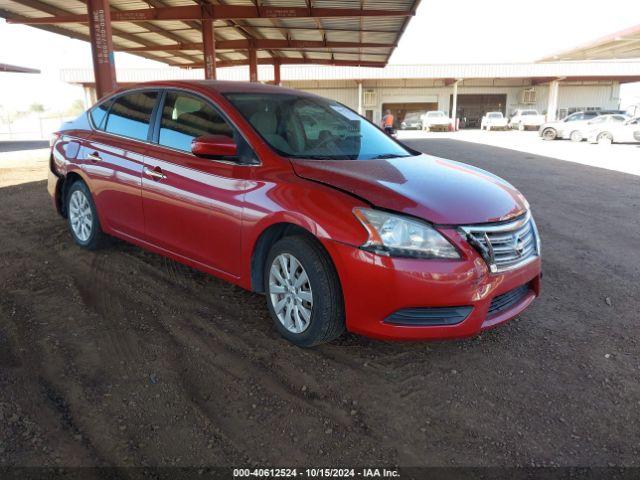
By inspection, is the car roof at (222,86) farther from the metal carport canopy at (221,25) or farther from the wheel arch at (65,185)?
the metal carport canopy at (221,25)

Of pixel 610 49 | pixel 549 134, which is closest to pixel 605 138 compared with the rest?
pixel 549 134

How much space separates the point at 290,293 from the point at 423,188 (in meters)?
1.09

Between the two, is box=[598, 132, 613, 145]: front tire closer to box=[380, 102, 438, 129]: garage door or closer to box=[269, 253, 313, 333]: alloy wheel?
box=[380, 102, 438, 129]: garage door

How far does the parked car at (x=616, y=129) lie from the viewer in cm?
2216

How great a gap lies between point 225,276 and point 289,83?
4219cm

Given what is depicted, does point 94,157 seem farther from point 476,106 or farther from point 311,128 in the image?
point 476,106

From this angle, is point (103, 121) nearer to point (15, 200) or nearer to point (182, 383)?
point (182, 383)

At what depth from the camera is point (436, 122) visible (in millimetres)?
35906

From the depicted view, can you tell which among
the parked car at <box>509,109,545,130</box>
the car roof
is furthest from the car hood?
the parked car at <box>509,109,545,130</box>

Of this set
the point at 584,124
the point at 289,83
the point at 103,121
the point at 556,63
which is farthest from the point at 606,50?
the point at 103,121

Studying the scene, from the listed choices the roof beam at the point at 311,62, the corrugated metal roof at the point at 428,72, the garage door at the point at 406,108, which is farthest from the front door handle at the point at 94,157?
the garage door at the point at 406,108

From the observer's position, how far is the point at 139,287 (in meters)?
4.11

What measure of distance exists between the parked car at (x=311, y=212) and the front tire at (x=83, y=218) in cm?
15

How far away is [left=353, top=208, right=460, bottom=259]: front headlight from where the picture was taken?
9.03ft
